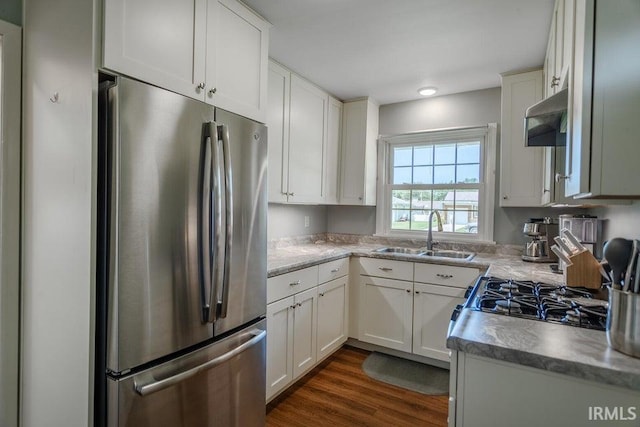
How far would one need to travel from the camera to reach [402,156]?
11.5 feet

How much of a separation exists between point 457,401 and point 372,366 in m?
1.81

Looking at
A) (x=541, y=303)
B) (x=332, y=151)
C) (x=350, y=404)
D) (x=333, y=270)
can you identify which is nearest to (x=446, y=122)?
(x=332, y=151)

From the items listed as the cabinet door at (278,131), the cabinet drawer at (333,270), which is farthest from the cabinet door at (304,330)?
the cabinet door at (278,131)

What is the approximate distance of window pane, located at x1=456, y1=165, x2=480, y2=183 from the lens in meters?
3.12

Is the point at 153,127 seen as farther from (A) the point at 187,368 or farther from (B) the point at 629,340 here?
(B) the point at 629,340

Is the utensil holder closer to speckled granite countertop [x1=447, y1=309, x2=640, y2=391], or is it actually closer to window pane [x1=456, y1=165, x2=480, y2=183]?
speckled granite countertop [x1=447, y1=309, x2=640, y2=391]

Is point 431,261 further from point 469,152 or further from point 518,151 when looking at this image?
point 469,152

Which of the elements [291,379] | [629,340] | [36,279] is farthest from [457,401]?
[36,279]

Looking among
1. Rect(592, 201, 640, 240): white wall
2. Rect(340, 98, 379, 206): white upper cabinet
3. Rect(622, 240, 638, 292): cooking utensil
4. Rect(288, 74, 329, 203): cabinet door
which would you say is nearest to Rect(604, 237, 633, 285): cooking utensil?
Rect(622, 240, 638, 292): cooking utensil

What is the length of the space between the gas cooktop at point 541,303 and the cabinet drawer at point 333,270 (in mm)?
1130

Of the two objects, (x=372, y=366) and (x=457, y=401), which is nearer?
(x=457, y=401)

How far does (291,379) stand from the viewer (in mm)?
2232

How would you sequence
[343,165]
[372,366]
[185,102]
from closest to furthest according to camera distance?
[185,102] < [372,366] < [343,165]

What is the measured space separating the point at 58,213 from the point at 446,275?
2417mm
